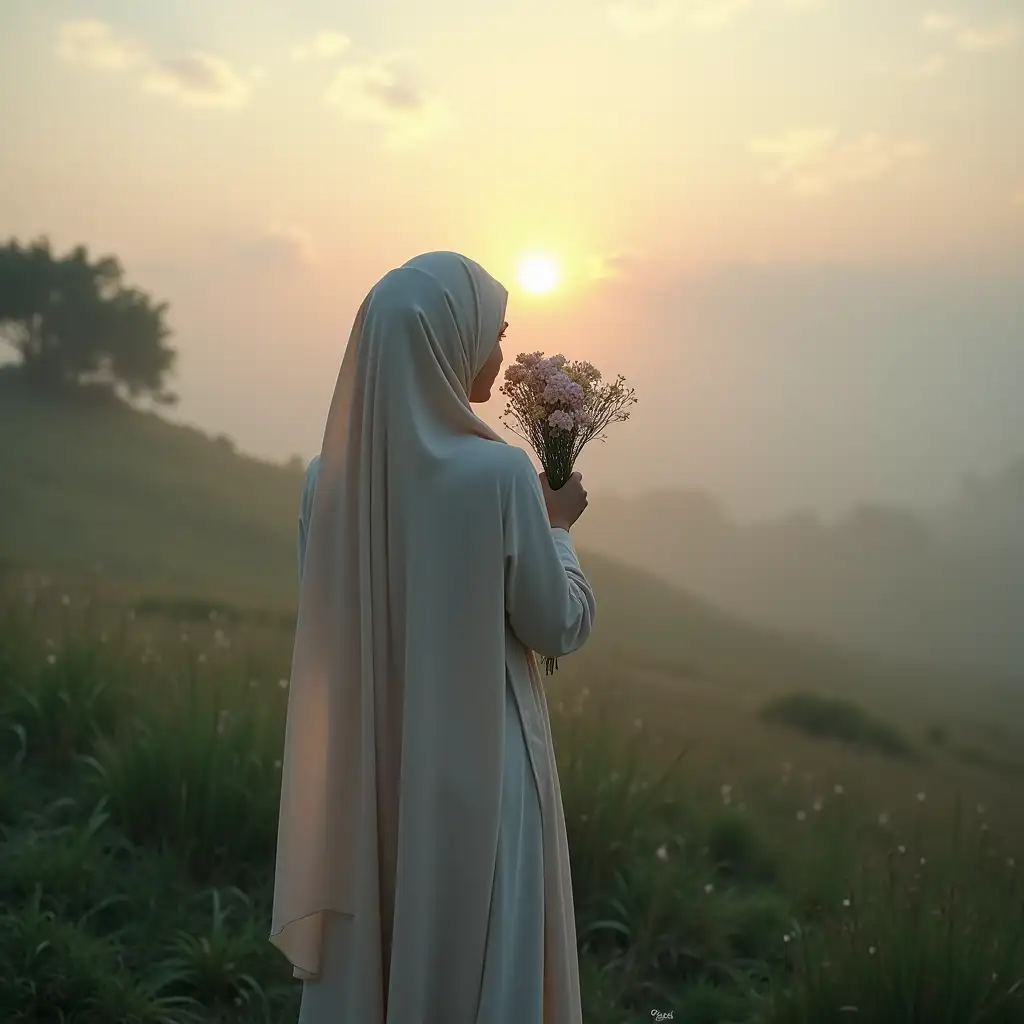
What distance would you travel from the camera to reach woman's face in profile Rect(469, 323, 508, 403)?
5.78 ft

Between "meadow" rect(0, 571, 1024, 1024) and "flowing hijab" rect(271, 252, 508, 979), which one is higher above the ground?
"flowing hijab" rect(271, 252, 508, 979)

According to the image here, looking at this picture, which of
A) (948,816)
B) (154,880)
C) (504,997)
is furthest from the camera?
(948,816)

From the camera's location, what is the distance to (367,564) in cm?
162

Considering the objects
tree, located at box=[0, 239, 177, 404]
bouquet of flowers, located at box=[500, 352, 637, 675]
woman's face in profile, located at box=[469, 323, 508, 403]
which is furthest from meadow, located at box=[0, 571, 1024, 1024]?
woman's face in profile, located at box=[469, 323, 508, 403]

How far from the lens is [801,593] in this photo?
12.3 feet

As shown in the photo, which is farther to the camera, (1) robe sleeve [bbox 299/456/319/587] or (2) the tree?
(2) the tree

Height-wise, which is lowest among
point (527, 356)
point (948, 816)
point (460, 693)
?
point (948, 816)

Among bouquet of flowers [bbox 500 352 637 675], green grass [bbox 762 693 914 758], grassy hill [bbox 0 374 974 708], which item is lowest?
green grass [bbox 762 693 914 758]

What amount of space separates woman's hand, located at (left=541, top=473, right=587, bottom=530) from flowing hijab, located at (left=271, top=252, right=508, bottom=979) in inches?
10.1

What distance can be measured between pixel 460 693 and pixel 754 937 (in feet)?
6.63

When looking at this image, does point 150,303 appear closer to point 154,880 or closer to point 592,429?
point 154,880

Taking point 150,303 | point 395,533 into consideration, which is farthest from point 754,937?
point 150,303

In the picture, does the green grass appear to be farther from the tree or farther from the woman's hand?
the tree

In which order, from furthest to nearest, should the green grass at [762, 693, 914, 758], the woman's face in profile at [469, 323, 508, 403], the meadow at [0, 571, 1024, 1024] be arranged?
the green grass at [762, 693, 914, 758]
the meadow at [0, 571, 1024, 1024]
the woman's face in profile at [469, 323, 508, 403]
